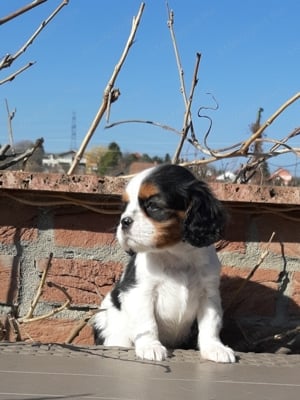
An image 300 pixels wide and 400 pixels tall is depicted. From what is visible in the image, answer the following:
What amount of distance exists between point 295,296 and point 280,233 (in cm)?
Result: 32

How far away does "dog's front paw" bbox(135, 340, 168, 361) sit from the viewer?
2559 mm

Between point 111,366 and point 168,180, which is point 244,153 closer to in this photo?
point 168,180

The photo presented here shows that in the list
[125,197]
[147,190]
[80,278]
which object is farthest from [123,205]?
[80,278]

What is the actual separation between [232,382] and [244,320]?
1277mm

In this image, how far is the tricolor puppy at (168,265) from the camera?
9.37 feet

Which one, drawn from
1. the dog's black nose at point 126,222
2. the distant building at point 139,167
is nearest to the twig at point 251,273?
the distant building at point 139,167

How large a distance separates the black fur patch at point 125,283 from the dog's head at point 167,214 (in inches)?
5.7

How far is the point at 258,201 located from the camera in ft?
10.5

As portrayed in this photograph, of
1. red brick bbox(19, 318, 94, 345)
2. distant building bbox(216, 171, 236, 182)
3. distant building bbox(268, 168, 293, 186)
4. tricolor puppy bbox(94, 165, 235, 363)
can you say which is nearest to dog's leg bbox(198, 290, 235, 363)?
tricolor puppy bbox(94, 165, 235, 363)

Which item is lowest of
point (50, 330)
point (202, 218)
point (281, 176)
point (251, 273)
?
point (50, 330)

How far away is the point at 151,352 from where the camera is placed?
2.60 metres

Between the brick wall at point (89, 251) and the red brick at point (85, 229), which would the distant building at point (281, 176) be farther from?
the red brick at point (85, 229)

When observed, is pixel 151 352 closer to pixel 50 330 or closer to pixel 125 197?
pixel 125 197

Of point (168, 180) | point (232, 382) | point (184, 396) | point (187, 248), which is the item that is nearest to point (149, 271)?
point (187, 248)
